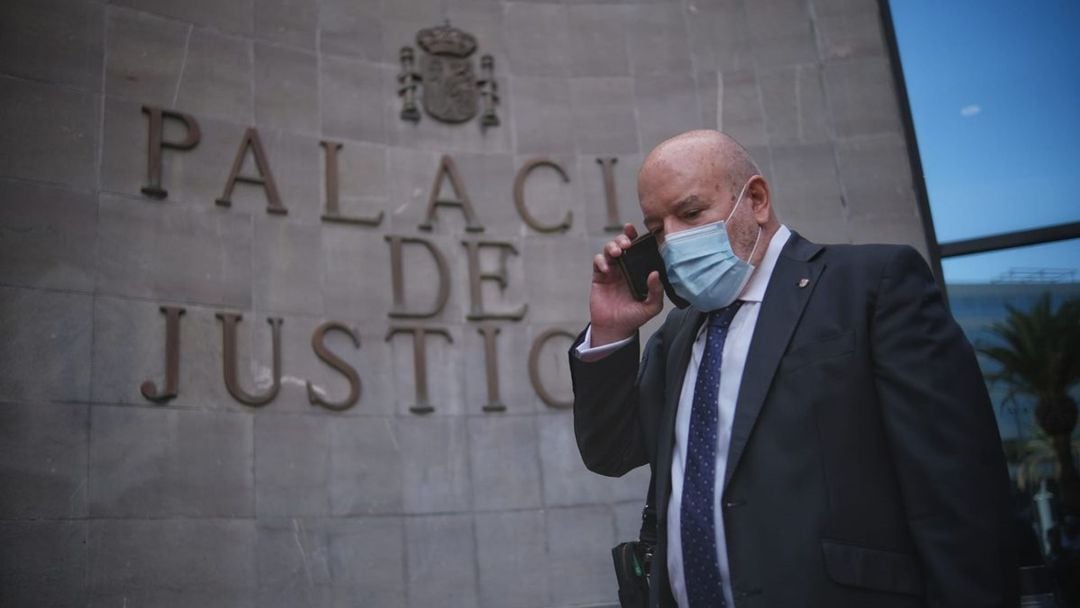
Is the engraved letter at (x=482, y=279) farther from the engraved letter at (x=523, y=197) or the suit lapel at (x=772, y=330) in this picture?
the suit lapel at (x=772, y=330)

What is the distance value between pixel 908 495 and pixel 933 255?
658 cm

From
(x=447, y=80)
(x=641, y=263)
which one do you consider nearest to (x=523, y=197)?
(x=447, y=80)

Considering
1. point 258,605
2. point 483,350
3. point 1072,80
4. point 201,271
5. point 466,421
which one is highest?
point 1072,80

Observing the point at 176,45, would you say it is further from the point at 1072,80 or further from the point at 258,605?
the point at 1072,80

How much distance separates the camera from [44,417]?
631 centimetres

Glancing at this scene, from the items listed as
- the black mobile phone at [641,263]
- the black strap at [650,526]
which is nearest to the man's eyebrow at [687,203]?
the black mobile phone at [641,263]

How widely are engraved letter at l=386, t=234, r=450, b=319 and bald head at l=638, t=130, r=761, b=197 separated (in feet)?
15.6

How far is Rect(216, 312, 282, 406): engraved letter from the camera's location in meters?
7.02

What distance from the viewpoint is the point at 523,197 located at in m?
8.37

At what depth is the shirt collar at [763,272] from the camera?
3094 mm

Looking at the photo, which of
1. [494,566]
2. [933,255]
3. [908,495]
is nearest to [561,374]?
[494,566]

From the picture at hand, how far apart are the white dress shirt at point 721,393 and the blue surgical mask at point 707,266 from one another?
55 millimetres

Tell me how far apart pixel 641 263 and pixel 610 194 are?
5.33 metres

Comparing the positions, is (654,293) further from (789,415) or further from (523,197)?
(523,197)
